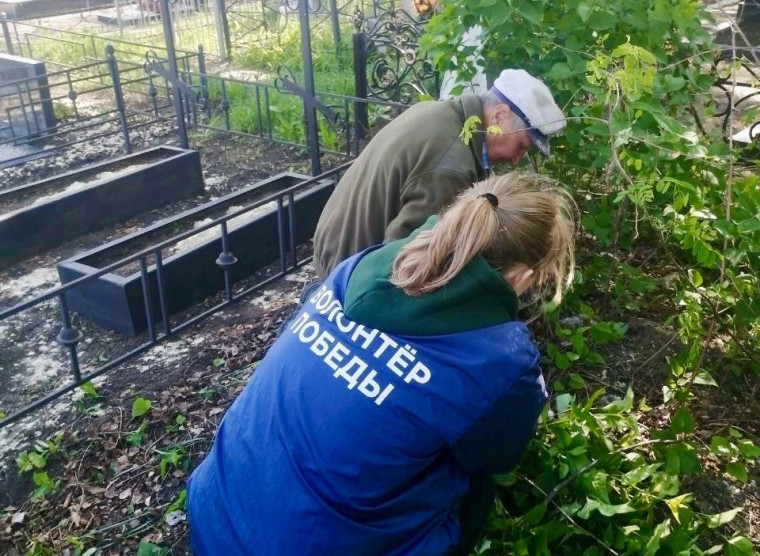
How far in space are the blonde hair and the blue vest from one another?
Result: 0.46 ft

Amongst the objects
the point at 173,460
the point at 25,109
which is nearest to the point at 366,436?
the point at 173,460

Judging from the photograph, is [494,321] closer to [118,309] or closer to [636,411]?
[636,411]

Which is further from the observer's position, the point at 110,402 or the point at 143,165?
the point at 143,165

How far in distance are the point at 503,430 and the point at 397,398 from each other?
0.26 m

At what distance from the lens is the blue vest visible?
1.54 metres

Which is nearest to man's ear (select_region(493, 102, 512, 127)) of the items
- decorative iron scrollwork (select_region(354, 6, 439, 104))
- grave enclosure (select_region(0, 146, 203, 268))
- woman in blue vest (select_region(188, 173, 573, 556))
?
woman in blue vest (select_region(188, 173, 573, 556))

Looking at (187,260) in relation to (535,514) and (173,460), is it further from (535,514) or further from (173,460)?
(535,514)

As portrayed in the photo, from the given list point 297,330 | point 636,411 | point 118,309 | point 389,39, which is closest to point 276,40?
point 389,39

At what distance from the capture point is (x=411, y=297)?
1.57 meters

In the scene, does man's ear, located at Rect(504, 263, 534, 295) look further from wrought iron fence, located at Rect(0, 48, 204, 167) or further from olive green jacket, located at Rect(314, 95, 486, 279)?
wrought iron fence, located at Rect(0, 48, 204, 167)

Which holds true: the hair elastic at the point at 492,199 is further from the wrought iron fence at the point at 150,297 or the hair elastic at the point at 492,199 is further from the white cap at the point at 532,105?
the wrought iron fence at the point at 150,297

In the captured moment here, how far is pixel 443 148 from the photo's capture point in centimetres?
249

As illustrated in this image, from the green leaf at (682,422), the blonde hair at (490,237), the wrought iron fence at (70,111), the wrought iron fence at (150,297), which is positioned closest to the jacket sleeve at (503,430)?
the blonde hair at (490,237)

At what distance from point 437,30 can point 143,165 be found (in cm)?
373
